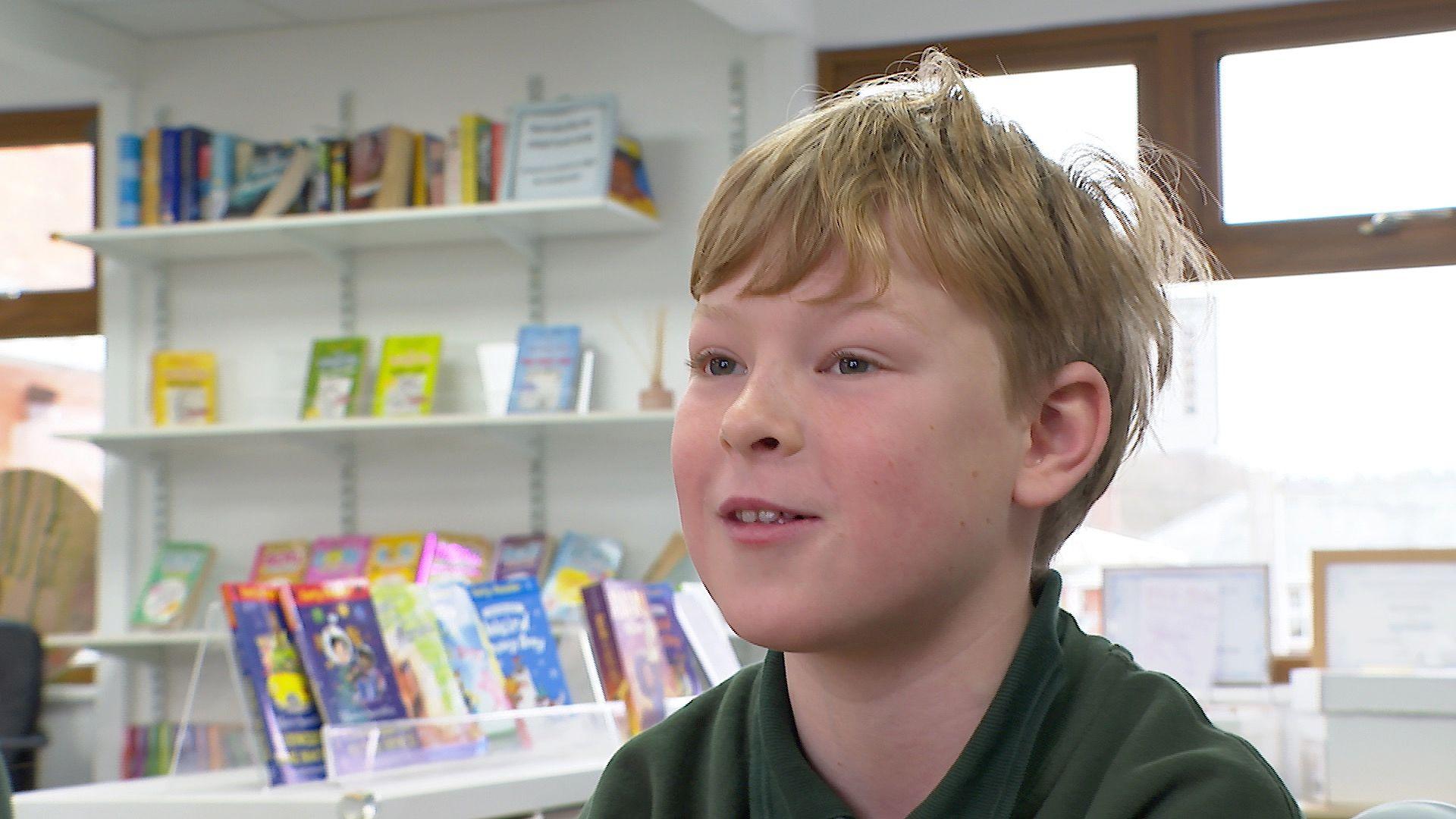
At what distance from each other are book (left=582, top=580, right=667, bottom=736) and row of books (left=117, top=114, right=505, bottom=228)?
5.53 ft

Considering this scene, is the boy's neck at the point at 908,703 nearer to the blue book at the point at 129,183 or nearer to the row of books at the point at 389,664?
the row of books at the point at 389,664

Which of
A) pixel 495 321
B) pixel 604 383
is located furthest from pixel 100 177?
pixel 604 383

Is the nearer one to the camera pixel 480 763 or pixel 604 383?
pixel 480 763

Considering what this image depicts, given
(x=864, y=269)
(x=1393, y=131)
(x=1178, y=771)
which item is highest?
(x=1393, y=131)

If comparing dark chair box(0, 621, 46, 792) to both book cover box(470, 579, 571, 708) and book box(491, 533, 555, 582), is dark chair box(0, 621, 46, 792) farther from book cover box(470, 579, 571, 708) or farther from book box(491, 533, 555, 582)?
book cover box(470, 579, 571, 708)

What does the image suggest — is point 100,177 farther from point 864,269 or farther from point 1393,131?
point 864,269

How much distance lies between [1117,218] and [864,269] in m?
0.19

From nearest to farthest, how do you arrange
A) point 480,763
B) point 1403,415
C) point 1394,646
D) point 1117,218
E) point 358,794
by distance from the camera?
1. point 1117,218
2. point 358,794
3. point 480,763
4. point 1394,646
5. point 1403,415

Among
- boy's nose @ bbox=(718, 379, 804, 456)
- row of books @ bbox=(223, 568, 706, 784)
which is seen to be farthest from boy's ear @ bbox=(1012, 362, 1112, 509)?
row of books @ bbox=(223, 568, 706, 784)

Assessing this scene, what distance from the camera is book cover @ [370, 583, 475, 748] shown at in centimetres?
206

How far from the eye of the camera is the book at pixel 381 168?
4.01 meters

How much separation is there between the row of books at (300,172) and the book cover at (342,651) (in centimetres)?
202

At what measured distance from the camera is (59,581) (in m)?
4.68

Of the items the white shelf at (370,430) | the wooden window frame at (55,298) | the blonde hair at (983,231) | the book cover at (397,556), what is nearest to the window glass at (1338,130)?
the white shelf at (370,430)
